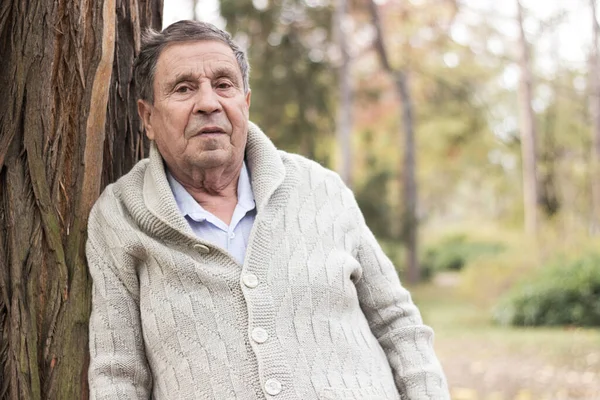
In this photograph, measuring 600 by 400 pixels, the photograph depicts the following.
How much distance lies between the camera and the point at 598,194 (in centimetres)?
1983

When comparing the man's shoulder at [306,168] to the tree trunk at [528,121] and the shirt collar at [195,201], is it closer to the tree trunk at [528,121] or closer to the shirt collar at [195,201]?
→ the shirt collar at [195,201]

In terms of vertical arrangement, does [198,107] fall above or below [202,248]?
above

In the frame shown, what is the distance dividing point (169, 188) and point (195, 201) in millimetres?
113

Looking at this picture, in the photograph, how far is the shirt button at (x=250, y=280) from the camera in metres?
2.31

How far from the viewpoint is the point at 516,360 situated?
8531mm

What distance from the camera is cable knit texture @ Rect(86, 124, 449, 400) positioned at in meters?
2.28

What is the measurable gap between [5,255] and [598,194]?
63.1ft

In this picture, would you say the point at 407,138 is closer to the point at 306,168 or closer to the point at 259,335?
the point at 306,168

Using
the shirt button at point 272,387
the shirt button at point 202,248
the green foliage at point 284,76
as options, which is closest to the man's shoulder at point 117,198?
the shirt button at point 202,248

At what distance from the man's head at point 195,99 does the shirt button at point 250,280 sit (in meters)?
0.38

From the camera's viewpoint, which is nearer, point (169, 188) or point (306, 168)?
point (169, 188)

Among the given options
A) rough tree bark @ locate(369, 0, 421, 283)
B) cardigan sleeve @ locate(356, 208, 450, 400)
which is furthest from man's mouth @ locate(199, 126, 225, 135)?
rough tree bark @ locate(369, 0, 421, 283)

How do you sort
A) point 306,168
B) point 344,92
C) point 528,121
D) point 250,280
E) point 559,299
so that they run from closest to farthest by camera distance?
1. point 250,280
2. point 306,168
3. point 559,299
4. point 344,92
5. point 528,121

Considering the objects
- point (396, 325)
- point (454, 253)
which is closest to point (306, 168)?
point (396, 325)
